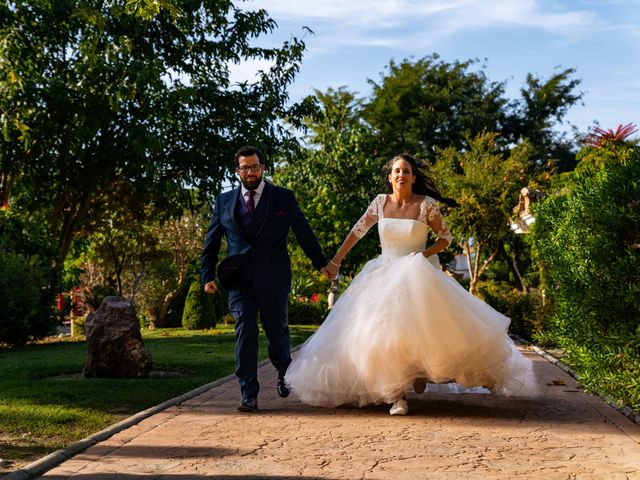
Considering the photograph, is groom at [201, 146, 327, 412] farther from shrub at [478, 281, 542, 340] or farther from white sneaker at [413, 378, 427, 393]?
shrub at [478, 281, 542, 340]

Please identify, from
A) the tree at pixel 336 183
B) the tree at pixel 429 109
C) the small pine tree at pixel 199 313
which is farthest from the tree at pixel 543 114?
the small pine tree at pixel 199 313

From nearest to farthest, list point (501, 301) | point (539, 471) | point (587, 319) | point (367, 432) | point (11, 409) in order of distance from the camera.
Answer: point (539, 471), point (367, 432), point (587, 319), point (11, 409), point (501, 301)

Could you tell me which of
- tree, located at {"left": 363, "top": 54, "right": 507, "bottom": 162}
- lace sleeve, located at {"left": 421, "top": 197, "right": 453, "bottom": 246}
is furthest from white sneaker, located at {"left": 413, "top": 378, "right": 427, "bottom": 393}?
tree, located at {"left": 363, "top": 54, "right": 507, "bottom": 162}

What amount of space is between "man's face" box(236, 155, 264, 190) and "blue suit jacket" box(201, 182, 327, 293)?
0.15 meters

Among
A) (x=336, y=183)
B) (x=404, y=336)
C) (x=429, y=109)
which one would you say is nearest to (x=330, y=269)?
(x=404, y=336)

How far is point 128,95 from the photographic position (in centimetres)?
1689

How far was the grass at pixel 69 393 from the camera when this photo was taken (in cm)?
624

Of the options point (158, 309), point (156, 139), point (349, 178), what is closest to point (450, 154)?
point (349, 178)

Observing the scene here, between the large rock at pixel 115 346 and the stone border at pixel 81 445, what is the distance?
183 cm

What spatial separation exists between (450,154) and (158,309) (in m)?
12.2

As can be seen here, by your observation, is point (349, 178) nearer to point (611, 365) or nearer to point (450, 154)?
point (450, 154)

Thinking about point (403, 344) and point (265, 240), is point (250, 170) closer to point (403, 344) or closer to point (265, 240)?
point (265, 240)

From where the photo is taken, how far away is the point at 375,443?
5898 mm

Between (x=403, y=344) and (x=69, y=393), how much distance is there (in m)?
3.62
